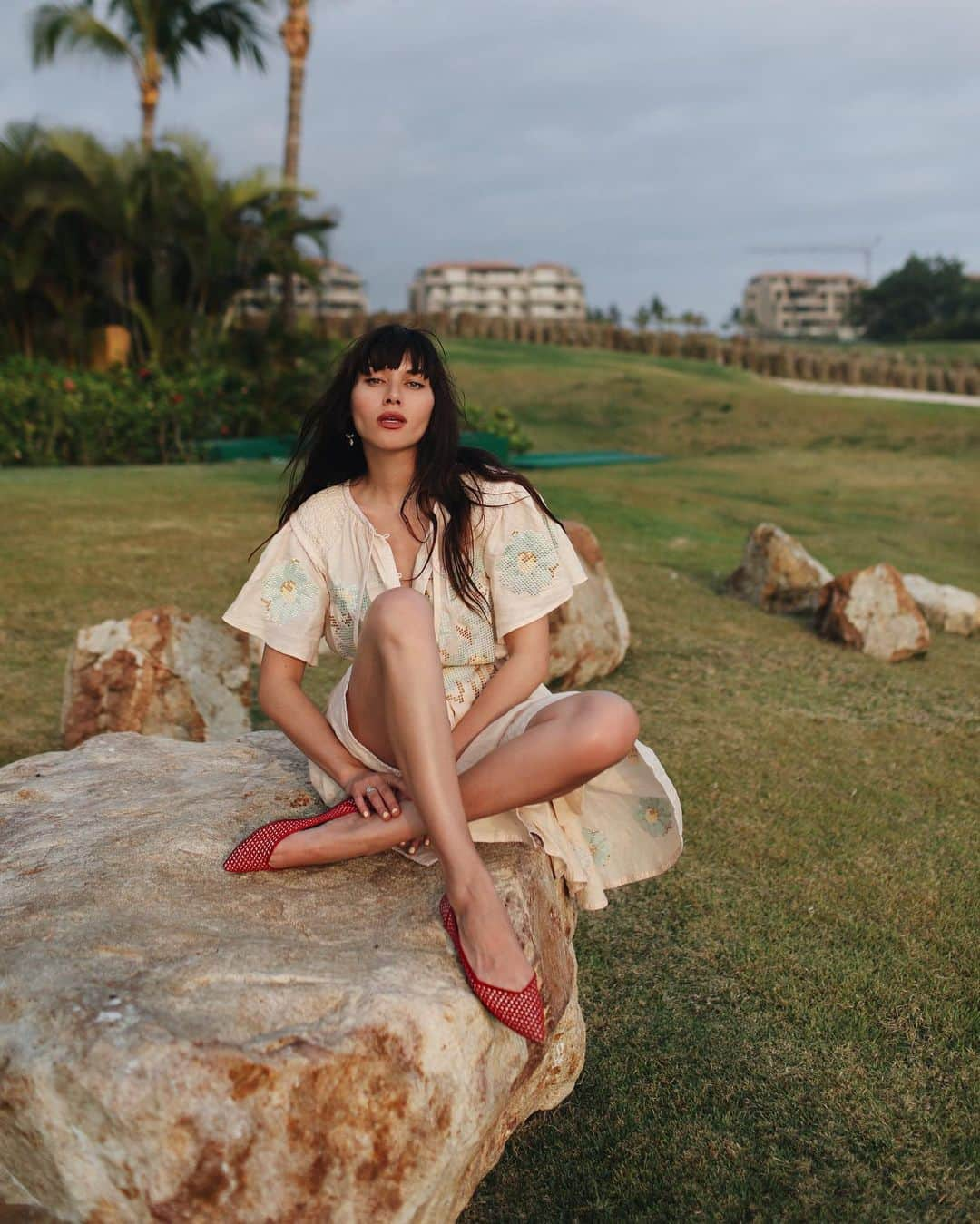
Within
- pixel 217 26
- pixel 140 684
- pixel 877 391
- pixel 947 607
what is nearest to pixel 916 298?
pixel 877 391

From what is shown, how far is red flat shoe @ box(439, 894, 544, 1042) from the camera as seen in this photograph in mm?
1828

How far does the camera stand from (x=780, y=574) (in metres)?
6.25

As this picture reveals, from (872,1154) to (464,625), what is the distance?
4.23 feet

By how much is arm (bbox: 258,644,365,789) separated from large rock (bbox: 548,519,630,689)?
2.31 meters

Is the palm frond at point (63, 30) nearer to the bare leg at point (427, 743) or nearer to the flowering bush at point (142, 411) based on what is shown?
the flowering bush at point (142, 411)

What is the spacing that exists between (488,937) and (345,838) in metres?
0.41

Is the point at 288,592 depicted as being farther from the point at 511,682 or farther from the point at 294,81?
the point at 294,81

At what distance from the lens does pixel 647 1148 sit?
2.19 meters

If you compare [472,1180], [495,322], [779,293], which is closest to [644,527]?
[472,1180]

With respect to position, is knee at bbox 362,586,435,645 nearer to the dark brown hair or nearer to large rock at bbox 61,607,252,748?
the dark brown hair

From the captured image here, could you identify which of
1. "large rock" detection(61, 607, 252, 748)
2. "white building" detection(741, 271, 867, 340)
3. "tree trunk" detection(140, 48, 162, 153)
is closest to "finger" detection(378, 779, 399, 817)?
"large rock" detection(61, 607, 252, 748)

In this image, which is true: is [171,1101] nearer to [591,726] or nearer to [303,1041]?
[303,1041]

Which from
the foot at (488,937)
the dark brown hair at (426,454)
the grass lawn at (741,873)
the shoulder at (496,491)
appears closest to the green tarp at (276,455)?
the grass lawn at (741,873)

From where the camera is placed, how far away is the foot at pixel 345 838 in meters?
2.17
